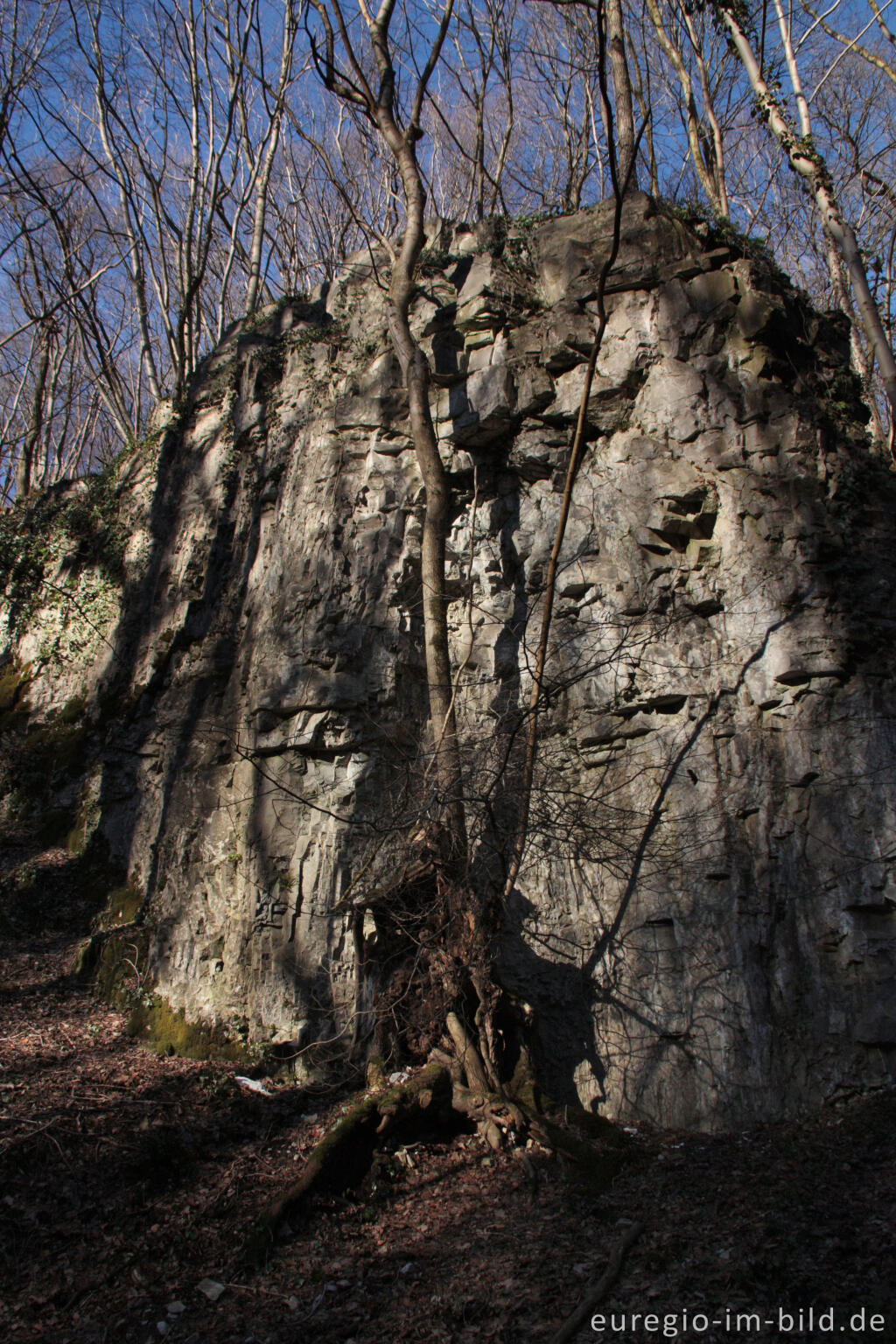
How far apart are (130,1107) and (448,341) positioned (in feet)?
25.3

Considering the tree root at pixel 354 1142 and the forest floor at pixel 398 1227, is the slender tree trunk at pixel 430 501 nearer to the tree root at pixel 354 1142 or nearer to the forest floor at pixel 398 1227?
the tree root at pixel 354 1142

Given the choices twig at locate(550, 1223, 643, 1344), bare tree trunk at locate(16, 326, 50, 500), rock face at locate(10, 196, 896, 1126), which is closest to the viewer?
twig at locate(550, 1223, 643, 1344)

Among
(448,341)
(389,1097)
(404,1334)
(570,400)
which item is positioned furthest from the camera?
(448,341)

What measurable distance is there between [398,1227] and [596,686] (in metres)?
4.32

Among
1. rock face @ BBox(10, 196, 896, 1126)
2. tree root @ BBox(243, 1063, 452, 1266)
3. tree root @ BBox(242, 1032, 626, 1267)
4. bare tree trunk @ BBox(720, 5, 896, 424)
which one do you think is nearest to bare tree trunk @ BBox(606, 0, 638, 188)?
bare tree trunk @ BBox(720, 5, 896, 424)

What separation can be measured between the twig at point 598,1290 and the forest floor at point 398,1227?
2.3 inches

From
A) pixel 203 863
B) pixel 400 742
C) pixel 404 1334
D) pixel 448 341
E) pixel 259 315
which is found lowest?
pixel 404 1334

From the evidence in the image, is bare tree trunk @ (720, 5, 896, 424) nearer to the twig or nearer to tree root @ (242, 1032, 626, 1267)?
tree root @ (242, 1032, 626, 1267)

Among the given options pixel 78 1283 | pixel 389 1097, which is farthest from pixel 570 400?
pixel 78 1283

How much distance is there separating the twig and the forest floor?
0.06 metres

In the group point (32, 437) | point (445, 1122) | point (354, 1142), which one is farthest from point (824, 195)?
point (32, 437)

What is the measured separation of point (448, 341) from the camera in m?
8.45

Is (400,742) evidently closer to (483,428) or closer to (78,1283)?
(483,428)

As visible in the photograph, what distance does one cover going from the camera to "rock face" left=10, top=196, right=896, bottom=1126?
586 centimetres
